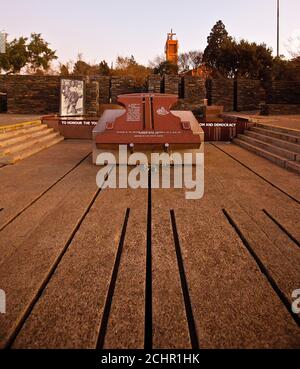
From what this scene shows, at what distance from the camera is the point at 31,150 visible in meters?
8.66

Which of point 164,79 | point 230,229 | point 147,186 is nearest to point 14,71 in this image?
point 164,79

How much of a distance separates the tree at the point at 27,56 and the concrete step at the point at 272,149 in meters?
29.2

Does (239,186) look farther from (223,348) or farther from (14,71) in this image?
(14,71)

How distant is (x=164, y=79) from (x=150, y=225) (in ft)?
52.9

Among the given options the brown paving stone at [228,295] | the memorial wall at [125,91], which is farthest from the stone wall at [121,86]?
the brown paving stone at [228,295]

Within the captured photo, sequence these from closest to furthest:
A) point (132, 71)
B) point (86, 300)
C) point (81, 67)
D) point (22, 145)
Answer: point (86, 300) → point (22, 145) → point (132, 71) → point (81, 67)

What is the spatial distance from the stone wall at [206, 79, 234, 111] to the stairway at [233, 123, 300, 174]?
10.4 meters

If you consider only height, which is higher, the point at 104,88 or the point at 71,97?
the point at 104,88

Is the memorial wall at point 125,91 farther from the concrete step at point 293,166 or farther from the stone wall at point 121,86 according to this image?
the concrete step at point 293,166

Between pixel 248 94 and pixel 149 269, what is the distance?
21508 mm

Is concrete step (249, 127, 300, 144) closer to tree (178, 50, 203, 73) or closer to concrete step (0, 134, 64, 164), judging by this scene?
concrete step (0, 134, 64, 164)

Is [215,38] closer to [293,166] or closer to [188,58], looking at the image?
[188,58]

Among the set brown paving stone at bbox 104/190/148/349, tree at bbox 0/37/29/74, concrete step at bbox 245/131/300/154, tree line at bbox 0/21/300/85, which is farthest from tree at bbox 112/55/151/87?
brown paving stone at bbox 104/190/148/349

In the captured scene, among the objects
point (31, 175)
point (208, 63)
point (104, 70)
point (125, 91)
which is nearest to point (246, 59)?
point (208, 63)
